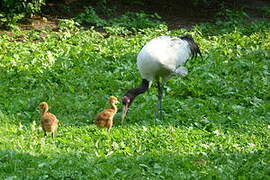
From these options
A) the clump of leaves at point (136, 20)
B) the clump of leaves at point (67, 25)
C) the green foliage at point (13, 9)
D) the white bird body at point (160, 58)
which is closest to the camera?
the white bird body at point (160, 58)

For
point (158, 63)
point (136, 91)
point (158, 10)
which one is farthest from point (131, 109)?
point (158, 10)

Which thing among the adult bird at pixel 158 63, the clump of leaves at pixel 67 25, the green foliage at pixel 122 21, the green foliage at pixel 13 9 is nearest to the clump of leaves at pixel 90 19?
the green foliage at pixel 122 21

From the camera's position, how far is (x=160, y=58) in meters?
7.55

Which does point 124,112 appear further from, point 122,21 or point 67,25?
point 122,21

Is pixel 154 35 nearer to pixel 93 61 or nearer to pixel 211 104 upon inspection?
pixel 93 61

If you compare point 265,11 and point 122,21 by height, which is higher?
point 265,11

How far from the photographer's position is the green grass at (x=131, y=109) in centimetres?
563

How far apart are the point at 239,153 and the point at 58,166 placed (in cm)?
212

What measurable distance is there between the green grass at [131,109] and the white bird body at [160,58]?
0.52 metres

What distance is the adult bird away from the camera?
750 cm

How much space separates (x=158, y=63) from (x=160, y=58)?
0.08 metres

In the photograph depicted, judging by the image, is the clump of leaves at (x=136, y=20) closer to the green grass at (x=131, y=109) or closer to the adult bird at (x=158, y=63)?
the green grass at (x=131, y=109)

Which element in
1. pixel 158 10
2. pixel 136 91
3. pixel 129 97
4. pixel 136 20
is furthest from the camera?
pixel 158 10

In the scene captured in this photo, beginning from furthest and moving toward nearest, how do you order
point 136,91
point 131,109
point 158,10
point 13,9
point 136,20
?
point 158,10, point 136,20, point 13,9, point 131,109, point 136,91
